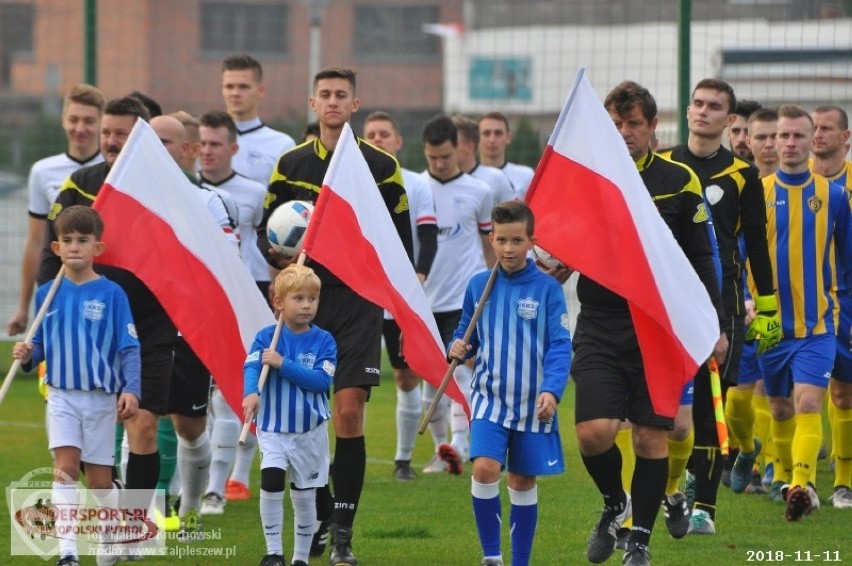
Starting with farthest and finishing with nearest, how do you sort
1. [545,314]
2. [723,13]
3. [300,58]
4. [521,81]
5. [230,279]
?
1. [300,58]
2. [521,81]
3. [723,13]
4. [230,279]
5. [545,314]

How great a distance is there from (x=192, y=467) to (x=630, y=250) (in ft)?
9.26

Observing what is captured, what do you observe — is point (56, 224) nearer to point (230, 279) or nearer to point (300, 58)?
point (230, 279)

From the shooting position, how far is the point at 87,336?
7320 millimetres

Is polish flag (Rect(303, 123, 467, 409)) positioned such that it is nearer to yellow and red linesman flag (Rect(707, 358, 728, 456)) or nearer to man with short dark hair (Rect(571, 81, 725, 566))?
man with short dark hair (Rect(571, 81, 725, 566))

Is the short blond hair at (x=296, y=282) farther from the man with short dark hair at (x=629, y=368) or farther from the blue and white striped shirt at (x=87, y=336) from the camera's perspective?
the man with short dark hair at (x=629, y=368)

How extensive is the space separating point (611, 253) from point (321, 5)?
18.6 meters

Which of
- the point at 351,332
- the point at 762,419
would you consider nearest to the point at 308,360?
the point at 351,332

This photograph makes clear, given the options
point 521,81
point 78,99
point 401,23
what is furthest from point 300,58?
point 78,99

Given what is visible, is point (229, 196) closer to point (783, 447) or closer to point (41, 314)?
point (41, 314)

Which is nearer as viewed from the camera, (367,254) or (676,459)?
(367,254)

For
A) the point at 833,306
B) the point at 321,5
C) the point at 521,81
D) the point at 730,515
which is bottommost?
the point at 730,515

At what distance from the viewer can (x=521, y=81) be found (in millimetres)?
20844

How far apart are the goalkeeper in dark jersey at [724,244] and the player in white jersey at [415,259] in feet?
7.81

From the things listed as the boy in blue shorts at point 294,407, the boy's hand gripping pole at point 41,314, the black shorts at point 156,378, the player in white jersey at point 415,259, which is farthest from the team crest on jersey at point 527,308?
the player in white jersey at point 415,259
